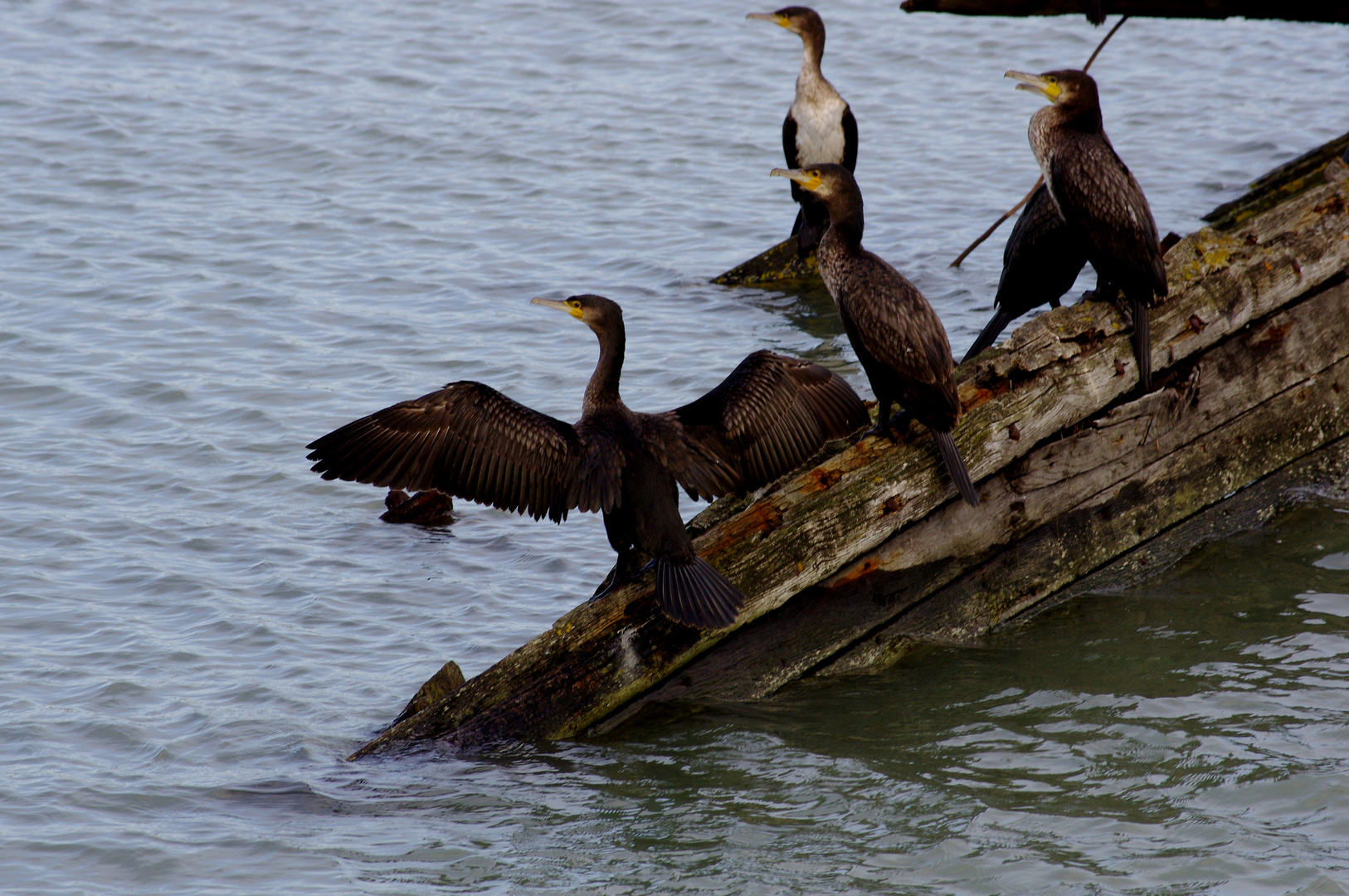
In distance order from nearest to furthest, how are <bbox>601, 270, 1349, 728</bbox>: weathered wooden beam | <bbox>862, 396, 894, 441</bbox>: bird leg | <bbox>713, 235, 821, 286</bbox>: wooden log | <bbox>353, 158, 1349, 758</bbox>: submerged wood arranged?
<bbox>353, 158, 1349, 758</bbox>: submerged wood
<bbox>601, 270, 1349, 728</bbox>: weathered wooden beam
<bbox>862, 396, 894, 441</bbox>: bird leg
<bbox>713, 235, 821, 286</bbox>: wooden log

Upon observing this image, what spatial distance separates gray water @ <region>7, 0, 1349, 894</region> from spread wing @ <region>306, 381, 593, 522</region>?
75 centimetres

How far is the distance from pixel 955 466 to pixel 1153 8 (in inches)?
150

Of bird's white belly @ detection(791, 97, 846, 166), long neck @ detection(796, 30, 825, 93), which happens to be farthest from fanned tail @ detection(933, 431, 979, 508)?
long neck @ detection(796, 30, 825, 93)

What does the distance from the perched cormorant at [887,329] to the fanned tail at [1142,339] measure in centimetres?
60

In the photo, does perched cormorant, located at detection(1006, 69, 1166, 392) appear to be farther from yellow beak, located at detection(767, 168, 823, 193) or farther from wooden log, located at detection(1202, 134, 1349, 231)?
wooden log, located at detection(1202, 134, 1349, 231)

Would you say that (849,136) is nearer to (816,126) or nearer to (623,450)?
(816,126)

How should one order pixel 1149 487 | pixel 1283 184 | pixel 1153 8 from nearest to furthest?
pixel 1149 487
pixel 1153 8
pixel 1283 184

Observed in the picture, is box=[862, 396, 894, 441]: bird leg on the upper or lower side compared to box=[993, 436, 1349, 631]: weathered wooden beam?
upper

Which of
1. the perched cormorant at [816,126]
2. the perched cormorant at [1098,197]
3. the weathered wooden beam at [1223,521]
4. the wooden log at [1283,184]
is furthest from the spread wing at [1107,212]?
the perched cormorant at [816,126]

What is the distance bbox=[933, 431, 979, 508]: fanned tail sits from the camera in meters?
4.04

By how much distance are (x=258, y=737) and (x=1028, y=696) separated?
2.32m

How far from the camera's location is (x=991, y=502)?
172 inches

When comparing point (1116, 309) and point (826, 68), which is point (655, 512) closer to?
point (1116, 309)

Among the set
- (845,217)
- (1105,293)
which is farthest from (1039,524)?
(845,217)
